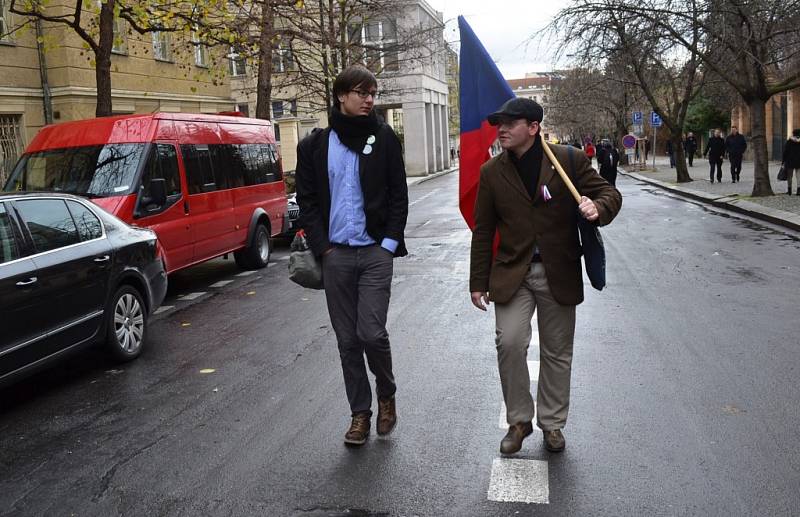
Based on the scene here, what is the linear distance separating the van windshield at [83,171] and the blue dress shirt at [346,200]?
5.78 meters

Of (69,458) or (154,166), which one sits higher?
(154,166)

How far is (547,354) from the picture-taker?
14.9 feet

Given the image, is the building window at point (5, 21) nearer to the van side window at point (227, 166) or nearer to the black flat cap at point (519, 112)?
the van side window at point (227, 166)

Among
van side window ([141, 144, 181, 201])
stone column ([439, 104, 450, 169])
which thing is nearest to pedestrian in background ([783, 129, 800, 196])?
van side window ([141, 144, 181, 201])

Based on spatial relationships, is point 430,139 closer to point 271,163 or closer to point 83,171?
point 271,163

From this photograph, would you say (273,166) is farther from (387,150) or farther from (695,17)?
(695,17)

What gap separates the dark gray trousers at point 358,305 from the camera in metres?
4.67

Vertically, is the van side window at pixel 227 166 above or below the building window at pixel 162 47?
below

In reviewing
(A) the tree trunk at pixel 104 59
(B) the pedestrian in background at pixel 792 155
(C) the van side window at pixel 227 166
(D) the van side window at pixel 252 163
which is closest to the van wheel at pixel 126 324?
Answer: (C) the van side window at pixel 227 166

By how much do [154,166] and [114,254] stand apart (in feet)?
11.1

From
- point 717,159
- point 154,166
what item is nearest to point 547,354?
point 154,166

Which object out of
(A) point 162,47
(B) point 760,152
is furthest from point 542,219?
(A) point 162,47

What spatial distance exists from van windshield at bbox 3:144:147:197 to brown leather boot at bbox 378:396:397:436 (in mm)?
5828

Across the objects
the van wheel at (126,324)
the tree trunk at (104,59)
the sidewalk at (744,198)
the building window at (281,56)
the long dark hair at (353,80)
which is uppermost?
the building window at (281,56)
